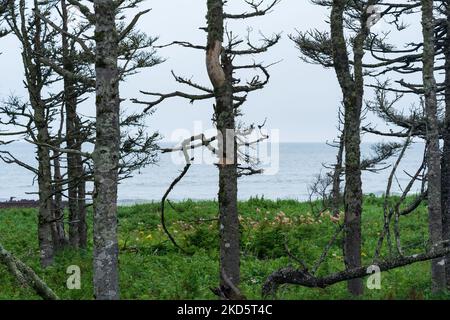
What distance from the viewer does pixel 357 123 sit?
975cm

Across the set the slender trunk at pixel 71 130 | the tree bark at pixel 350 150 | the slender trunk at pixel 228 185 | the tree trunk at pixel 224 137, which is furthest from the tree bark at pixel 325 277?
the slender trunk at pixel 71 130

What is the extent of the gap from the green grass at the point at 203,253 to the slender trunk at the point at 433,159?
41 cm

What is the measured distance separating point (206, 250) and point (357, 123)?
8.89m

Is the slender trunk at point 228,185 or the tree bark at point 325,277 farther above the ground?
the slender trunk at point 228,185

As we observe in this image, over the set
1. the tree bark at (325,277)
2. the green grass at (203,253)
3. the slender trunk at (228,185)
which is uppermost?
the slender trunk at (228,185)

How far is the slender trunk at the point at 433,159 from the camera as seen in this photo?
36.2 ft

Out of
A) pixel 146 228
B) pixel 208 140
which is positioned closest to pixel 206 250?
pixel 146 228

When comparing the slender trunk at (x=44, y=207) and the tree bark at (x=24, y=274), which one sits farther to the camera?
the slender trunk at (x=44, y=207)

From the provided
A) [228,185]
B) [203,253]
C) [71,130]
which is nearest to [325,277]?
[228,185]

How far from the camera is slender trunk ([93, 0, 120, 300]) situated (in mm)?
6535

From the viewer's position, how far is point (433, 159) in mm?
11008

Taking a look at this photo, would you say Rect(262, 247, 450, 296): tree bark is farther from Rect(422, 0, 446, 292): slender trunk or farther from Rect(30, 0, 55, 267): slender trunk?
Rect(30, 0, 55, 267): slender trunk

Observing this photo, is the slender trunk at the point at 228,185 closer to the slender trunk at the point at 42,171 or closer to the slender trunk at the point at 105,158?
the slender trunk at the point at 105,158
